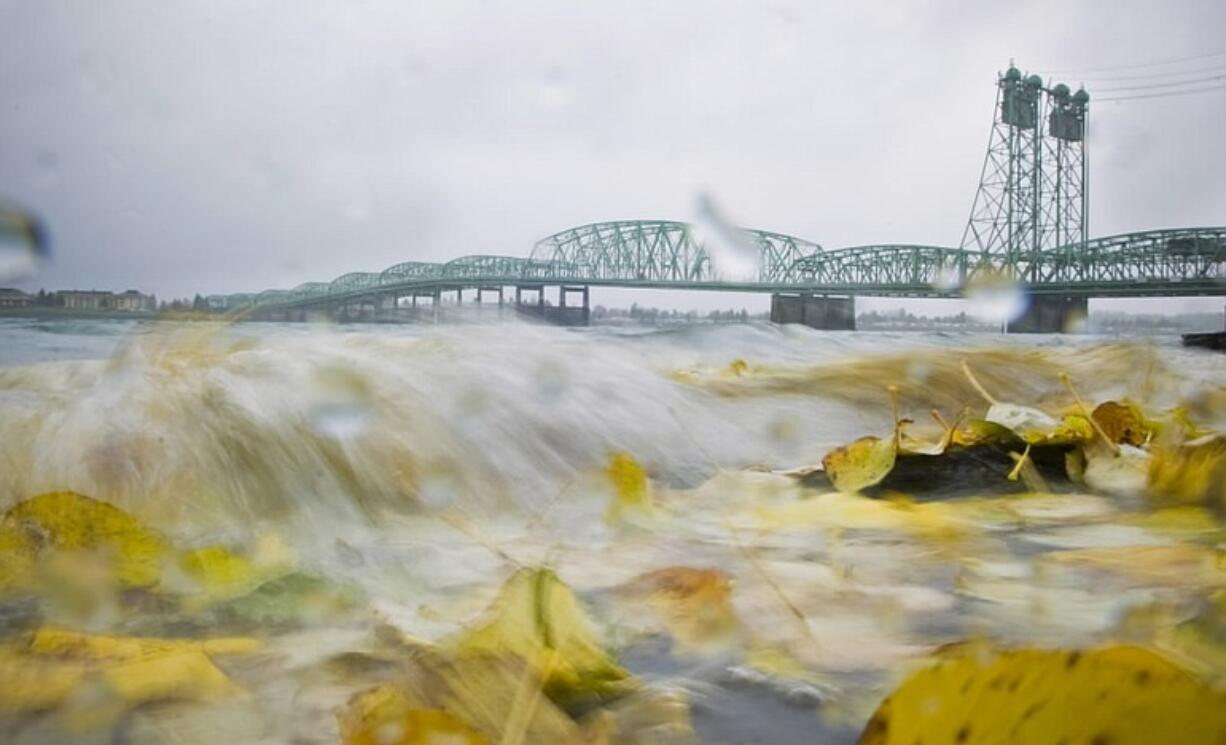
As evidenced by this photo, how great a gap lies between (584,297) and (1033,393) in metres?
0.55

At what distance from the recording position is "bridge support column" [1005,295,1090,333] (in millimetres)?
1013

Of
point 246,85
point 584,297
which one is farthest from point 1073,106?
point 246,85

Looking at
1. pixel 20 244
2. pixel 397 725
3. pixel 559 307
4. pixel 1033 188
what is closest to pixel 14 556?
pixel 20 244

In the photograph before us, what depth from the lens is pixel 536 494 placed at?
0.83 meters

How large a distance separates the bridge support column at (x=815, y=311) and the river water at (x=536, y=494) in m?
0.02

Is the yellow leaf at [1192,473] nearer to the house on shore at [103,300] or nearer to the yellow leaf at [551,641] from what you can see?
the yellow leaf at [551,641]

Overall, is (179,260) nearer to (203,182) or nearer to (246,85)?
(203,182)

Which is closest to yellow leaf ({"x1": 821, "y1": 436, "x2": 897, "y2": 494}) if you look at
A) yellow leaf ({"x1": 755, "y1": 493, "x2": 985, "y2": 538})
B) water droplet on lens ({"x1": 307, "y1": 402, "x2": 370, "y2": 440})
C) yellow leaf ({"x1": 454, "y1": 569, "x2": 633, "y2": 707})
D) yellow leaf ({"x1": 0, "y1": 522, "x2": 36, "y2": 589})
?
yellow leaf ({"x1": 755, "y1": 493, "x2": 985, "y2": 538})

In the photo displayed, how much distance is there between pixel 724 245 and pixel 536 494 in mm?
315

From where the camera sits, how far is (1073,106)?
3.22ft

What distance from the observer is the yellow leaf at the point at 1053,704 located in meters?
0.56

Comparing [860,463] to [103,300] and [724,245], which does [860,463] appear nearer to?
[724,245]

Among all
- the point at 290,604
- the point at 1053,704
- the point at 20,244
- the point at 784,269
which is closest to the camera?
the point at 1053,704

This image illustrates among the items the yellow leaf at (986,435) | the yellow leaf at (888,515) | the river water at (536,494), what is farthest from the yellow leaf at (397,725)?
the yellow leaf at (986,435)
